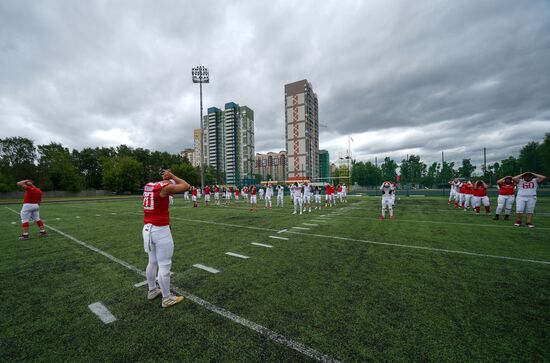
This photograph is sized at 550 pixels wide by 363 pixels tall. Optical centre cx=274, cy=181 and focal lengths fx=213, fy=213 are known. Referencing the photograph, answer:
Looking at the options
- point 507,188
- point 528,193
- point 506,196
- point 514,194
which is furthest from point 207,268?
point 514,194

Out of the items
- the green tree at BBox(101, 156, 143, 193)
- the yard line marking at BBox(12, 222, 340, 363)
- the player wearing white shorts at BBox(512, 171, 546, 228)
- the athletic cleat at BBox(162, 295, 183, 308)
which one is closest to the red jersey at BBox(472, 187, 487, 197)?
the player wearing white shorts at BBox(512, 171, 546, 228)

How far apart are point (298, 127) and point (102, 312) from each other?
8311 cm

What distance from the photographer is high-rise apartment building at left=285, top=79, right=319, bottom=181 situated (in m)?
81.2

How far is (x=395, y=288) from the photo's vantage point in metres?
3.89

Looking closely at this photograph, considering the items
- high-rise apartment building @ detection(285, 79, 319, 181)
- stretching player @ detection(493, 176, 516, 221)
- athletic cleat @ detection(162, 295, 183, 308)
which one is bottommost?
athletic cleat @ detection(162, 295, 183, 308)

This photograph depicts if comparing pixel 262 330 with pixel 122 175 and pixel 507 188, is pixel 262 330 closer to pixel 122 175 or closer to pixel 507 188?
pixel 507 188

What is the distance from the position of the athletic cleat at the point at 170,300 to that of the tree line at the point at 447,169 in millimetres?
38893

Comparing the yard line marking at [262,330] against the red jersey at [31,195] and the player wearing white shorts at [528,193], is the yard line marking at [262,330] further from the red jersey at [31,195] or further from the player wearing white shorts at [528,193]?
the player wearing white shorts at [528,193]

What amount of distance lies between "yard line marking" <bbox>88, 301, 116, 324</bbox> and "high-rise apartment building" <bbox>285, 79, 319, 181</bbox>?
76.4 m

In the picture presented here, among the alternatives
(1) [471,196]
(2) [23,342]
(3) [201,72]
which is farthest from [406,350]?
(3) [201,72]

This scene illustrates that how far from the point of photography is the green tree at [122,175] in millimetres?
56750

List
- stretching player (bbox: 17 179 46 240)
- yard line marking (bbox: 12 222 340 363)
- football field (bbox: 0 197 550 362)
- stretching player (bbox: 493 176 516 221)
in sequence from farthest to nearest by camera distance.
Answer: stretching player (bbox: 493 176 516 221) → stretching player (bbox: 17 179 46 240) → football field (bbox: 0 197 550 362) → yard line marking (bbox: 12 222 340 363)

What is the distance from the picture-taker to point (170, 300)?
11.6 feet

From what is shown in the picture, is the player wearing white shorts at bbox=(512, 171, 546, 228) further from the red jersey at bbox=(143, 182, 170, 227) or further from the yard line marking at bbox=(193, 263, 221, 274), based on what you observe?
the red jersey at bbox=(143, 182, 170, 227)
